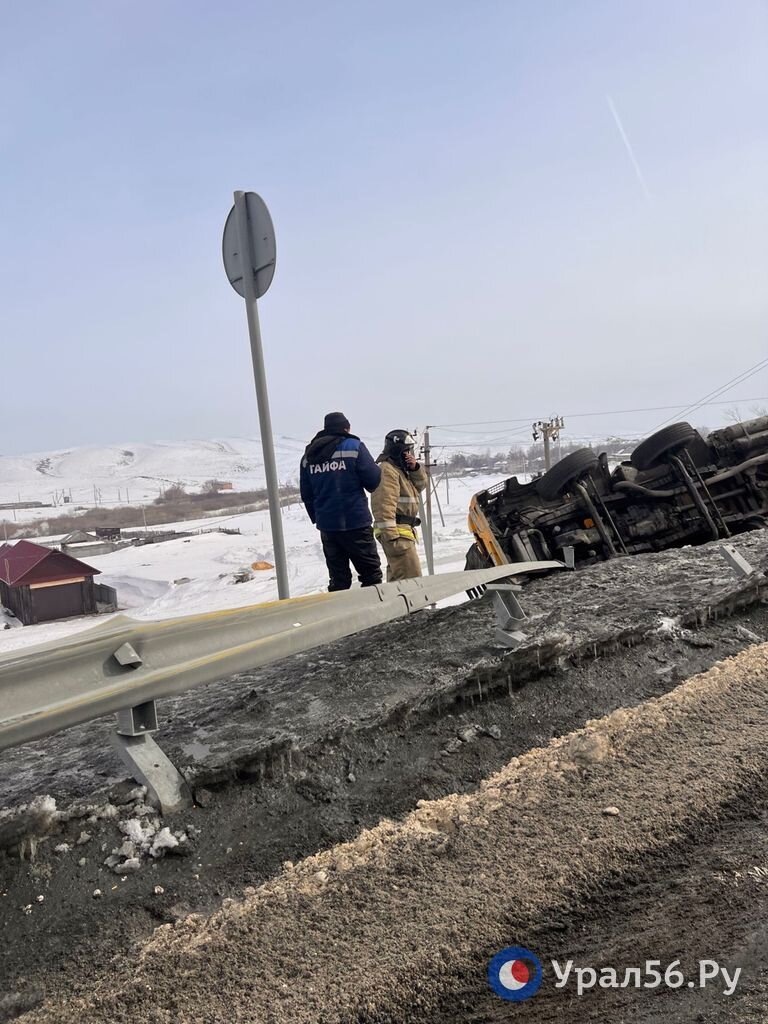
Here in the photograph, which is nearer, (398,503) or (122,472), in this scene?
(398,503)

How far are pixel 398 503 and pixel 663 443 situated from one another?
291 cm

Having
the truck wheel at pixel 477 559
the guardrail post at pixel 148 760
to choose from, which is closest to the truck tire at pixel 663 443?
the truck wheel at pixel 477 559

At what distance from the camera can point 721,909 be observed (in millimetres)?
1911

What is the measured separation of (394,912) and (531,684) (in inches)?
63.4

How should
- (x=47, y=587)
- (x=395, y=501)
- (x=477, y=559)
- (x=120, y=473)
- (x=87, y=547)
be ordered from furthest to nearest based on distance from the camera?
(x=120, y=473)
(x=87, y=547)
(x=47, y=587)
(x=477, y=559)
(x=395, y=501)

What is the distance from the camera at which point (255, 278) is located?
483cm

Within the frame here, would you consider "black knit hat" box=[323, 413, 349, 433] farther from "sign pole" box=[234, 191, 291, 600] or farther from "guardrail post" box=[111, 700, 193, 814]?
"guardrail post" box=[111, 700, 193, 814]

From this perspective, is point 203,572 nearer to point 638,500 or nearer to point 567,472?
point 567,472

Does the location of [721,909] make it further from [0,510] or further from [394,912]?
[0,510]

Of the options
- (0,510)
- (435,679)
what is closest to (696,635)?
(435,679)

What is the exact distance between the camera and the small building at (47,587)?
18.8 m

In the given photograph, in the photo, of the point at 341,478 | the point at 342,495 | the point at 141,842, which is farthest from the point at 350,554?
the point at 141,842

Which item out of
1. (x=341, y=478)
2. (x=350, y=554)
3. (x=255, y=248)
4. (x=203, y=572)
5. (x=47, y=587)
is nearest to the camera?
(x=255, y=248)

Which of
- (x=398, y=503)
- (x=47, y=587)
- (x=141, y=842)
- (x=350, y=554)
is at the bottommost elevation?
(x=47, y=587)
